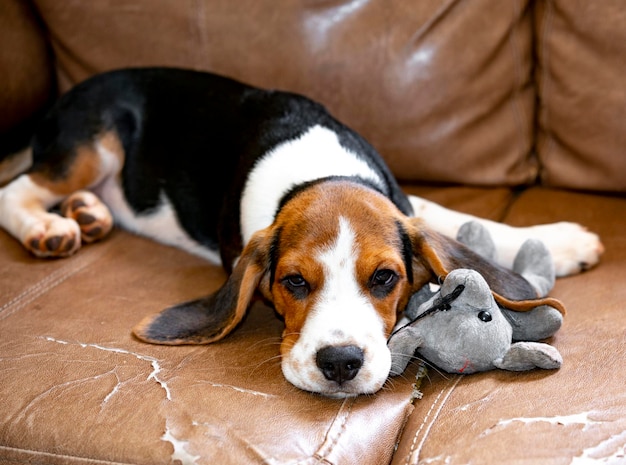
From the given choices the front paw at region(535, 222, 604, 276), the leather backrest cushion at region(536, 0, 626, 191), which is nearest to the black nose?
the front paw at region(535, 222, 604, 276)

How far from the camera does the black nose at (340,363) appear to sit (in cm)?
235

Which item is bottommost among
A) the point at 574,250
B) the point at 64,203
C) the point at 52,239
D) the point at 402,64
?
the point at 64,203

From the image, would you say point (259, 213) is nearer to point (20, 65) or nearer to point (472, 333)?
point (472, 333)

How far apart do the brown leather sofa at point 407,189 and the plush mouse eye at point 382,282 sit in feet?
0.86

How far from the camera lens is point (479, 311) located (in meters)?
2.41

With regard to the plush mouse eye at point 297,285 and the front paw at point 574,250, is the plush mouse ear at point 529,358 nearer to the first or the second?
the plush mouse eye at point 297,285

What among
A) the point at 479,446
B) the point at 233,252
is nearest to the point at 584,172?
the point at 233,252

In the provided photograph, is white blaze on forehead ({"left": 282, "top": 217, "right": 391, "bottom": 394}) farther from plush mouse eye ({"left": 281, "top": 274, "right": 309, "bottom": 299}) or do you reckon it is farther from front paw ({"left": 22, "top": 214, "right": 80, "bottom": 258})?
front paw ({"left": 22, "top": 214, "right": 80, "bottom": 258})

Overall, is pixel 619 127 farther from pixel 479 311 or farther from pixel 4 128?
pixel 4 128

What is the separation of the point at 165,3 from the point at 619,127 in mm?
2038

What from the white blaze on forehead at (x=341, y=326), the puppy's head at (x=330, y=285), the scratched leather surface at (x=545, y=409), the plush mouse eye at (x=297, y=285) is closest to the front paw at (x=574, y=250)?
the scratched leather surface at (x=545, y=409)

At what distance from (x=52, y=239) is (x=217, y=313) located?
93cm

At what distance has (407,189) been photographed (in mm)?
3893

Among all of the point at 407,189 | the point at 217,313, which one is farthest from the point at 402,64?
the point at 217,313
